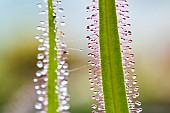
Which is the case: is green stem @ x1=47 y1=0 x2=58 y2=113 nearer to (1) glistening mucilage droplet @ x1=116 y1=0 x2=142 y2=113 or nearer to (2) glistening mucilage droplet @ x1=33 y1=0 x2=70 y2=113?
(2) glistening mucilage droplet @ x1=33 y1=0 x2=70 y2=113

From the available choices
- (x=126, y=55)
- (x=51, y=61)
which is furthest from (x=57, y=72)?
(x=126, y=55)

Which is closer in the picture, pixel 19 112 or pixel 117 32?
pixel 117 32

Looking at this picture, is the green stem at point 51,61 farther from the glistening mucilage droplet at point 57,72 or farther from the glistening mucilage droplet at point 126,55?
the glistening mucilage droplet at point 126,55

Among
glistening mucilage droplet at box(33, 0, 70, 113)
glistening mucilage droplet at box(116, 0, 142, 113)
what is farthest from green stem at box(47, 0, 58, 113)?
glistening mucilage droplet at box(116, 0, 142, 113)

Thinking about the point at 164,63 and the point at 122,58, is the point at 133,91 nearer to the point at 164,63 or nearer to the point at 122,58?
the point at 122,58

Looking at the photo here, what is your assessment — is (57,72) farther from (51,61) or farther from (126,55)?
(126,55)

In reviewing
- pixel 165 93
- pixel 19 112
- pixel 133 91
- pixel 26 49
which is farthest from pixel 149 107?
pixel 133 91

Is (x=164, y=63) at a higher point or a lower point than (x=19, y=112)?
higher

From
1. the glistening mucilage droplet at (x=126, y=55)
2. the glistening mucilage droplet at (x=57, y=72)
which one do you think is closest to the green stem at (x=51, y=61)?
the glistening mucilage droplet at (x=57, y=72)
